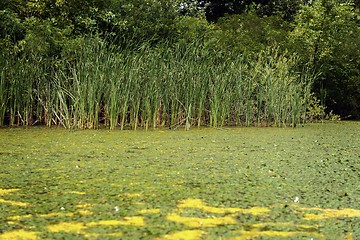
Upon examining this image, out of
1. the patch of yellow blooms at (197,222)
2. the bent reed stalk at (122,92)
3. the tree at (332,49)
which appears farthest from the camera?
the tree at (332,49)

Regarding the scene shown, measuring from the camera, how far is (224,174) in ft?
8.80

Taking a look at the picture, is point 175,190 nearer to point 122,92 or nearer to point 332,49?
point 122,92

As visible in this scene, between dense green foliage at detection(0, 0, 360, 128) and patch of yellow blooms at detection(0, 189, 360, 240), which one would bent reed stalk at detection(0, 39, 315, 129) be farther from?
patch of yellow blooms at detection(0, 189, 360, 240)

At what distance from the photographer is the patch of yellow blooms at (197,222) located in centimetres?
159

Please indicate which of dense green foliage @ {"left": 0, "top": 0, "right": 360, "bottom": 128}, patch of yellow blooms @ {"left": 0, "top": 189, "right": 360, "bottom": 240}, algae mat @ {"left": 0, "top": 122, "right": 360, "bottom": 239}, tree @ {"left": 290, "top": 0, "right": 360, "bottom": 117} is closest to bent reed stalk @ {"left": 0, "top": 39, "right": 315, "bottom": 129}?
dense green foliage @ {"left": 0, "top": 0, "right": 360, "bottom": 128}

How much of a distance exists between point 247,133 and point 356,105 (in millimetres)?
6428

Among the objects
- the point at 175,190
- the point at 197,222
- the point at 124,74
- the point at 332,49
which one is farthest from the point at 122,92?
the point at 332,49

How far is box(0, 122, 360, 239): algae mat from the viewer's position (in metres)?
1.67

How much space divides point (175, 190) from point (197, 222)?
1.66 feet

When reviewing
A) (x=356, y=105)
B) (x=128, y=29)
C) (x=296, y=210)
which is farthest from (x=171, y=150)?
(x=356, y=105)

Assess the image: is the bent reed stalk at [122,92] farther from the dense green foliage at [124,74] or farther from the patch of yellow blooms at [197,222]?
the patch of yellow blooms at [197,222]

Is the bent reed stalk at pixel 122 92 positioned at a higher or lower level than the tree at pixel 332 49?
lower

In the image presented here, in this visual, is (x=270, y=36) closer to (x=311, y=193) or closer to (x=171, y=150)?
(x=171, y=150)

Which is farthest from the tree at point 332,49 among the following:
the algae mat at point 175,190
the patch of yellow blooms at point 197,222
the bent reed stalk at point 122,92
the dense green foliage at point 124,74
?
the patch of yellow blooms at point 197,222
